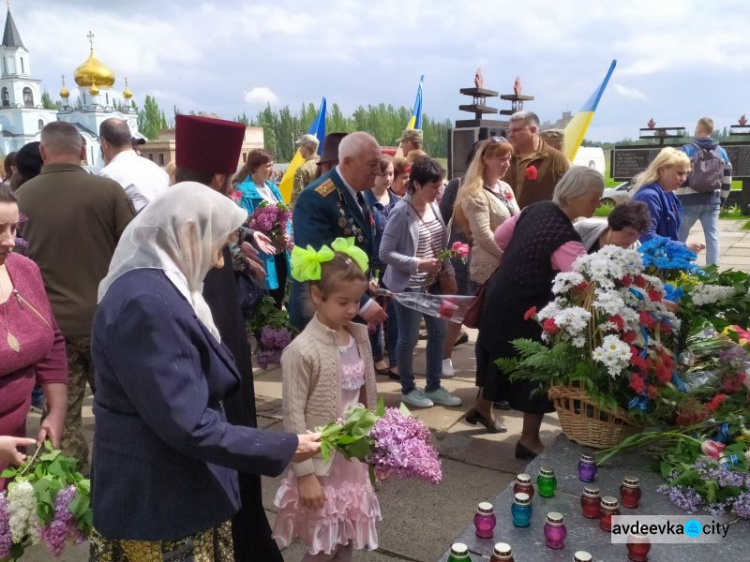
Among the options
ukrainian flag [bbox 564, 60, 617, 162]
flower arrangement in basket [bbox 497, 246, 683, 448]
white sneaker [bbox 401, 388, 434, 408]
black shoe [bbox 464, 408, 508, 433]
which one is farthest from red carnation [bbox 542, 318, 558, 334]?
ukrainian flag [bbox 564, 60, 617, 162]

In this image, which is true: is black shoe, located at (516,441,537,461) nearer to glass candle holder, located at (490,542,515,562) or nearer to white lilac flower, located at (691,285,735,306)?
white lilac flower, located at (691,285,735,306)

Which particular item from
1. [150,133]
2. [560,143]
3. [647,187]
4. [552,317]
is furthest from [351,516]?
[150,133]

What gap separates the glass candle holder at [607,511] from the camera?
1962 mm

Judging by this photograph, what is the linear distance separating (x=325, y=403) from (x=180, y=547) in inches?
34.6

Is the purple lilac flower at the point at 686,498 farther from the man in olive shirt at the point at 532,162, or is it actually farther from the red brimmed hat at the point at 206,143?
the man in olive shirt at the point at 532,162

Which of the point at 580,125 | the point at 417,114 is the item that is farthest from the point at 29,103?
the point at 580,125

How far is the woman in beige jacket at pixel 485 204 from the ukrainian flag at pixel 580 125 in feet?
10.3

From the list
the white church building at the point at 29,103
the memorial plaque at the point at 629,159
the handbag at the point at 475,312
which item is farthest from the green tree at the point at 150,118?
the handbag at the point at 475,312

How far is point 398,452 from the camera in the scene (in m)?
1.95

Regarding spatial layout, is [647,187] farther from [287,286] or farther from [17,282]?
[17,282]

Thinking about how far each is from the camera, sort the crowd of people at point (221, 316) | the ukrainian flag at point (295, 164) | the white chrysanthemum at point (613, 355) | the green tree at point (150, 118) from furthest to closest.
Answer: the green tree at point (150, 118), the ukrainian flag at point (295, 164), the white chrysanthemum at point (613, 355), the crowd of people at point (221, 316)

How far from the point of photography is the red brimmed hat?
2.32 meters

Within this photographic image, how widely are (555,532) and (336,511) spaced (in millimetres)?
859

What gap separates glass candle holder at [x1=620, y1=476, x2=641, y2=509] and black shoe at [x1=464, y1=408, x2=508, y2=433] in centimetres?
219
